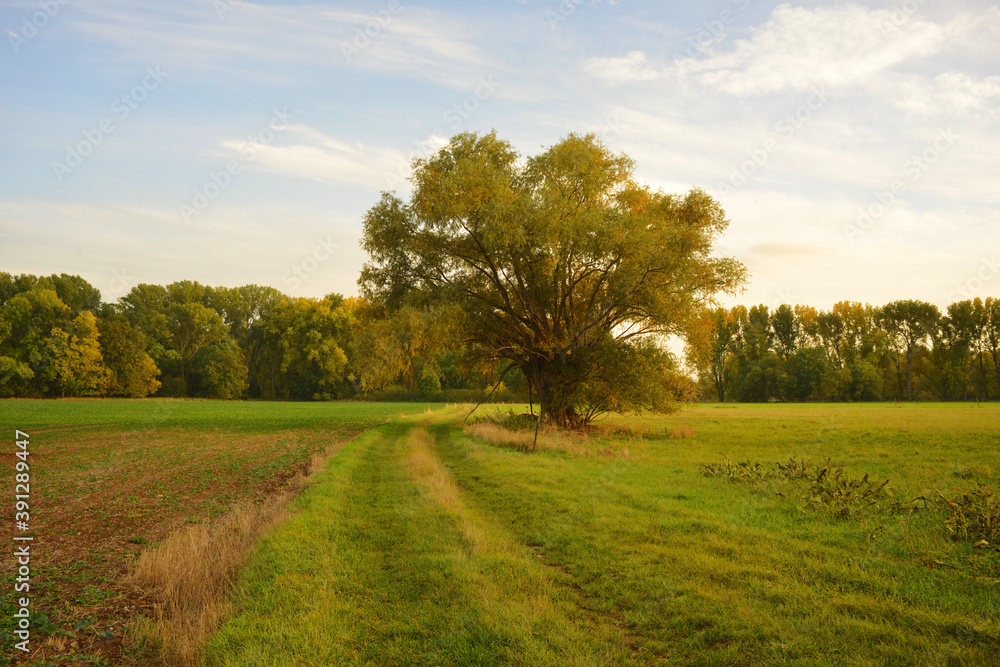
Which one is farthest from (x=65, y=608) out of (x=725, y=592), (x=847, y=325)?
(x=847, y=325)

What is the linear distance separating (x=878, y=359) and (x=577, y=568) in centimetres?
10124

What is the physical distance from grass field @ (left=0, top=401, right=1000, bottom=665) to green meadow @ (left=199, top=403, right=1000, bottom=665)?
0.03m

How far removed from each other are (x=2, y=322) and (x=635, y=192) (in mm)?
91301

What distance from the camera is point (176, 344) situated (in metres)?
101

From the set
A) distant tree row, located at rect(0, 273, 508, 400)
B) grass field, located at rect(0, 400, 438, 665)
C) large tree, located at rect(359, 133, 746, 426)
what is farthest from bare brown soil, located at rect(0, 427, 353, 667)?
distant tree row, located at rect(0, 273, 508, 400)

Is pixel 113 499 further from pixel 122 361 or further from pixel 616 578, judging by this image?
pixel 122 361

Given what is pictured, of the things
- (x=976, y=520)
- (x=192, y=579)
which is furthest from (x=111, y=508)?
(x=976, y=520)

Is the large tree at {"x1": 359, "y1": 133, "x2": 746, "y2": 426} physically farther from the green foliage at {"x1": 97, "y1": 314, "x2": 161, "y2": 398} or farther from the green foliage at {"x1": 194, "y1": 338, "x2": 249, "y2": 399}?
the green foliage at {"x1": 194, "y1": 338, "x2": 249, "y2": 399}

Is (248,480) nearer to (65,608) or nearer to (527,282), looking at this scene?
(65,608)

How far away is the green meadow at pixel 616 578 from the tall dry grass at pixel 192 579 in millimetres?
294

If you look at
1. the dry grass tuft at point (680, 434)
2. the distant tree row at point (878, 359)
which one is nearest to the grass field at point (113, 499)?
the dry grass tuft at point (680, 434)

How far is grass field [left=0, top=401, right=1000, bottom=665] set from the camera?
5.51 metres

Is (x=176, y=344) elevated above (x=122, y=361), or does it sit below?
above

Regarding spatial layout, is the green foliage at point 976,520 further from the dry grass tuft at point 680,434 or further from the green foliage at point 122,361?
the green foliage at point 122,361
